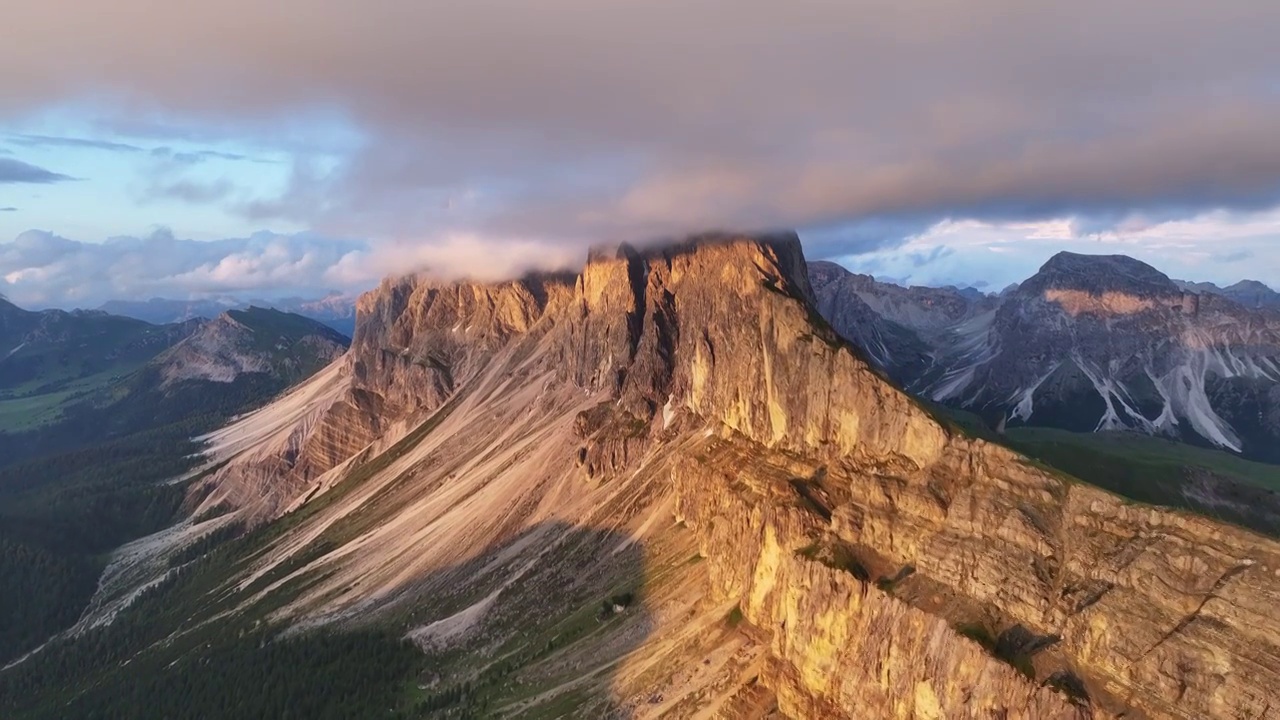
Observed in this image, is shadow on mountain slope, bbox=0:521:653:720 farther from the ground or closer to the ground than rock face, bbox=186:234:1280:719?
closer to the ground

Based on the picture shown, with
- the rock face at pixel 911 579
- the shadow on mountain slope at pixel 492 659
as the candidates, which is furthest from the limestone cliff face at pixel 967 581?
the shadow on mountain slope at pixel 492 659

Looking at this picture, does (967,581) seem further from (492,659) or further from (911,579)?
(492,659)

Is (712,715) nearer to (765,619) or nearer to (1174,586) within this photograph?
(765,619)

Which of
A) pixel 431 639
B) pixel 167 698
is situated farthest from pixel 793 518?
pixel 167 698

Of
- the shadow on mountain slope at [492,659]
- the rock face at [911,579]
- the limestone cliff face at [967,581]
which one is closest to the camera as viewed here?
the limestone cliff face at [967,581]

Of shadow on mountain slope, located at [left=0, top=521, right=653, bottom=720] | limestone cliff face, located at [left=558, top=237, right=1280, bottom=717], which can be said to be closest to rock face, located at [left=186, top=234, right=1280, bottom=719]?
limestone cliff face, located at [left=558, top=237, right=1280, bottom=717]

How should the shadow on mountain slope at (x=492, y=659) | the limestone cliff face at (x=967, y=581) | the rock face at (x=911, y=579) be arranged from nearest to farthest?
the limestone cliff face at (x=967, y=581), the rock face at (x=911, y=579), the shadow on mountain slope at (x=492, y=659)

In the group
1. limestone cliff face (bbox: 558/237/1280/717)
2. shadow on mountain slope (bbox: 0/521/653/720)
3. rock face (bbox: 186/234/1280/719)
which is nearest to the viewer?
limestone cliff face (bbox: 558/237/1280/717)

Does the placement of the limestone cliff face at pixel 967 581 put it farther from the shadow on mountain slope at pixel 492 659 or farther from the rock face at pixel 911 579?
the shadow on mountain slope at pixel 492 659

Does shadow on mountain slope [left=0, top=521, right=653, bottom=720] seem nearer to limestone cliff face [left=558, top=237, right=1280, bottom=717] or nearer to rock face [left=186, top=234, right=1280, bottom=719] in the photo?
rock face [left=186, top=234, right=1280, bottom=719]

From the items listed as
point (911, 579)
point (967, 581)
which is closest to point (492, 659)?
point (911, 579)

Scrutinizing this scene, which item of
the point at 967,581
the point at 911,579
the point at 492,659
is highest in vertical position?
the point at 967,581
